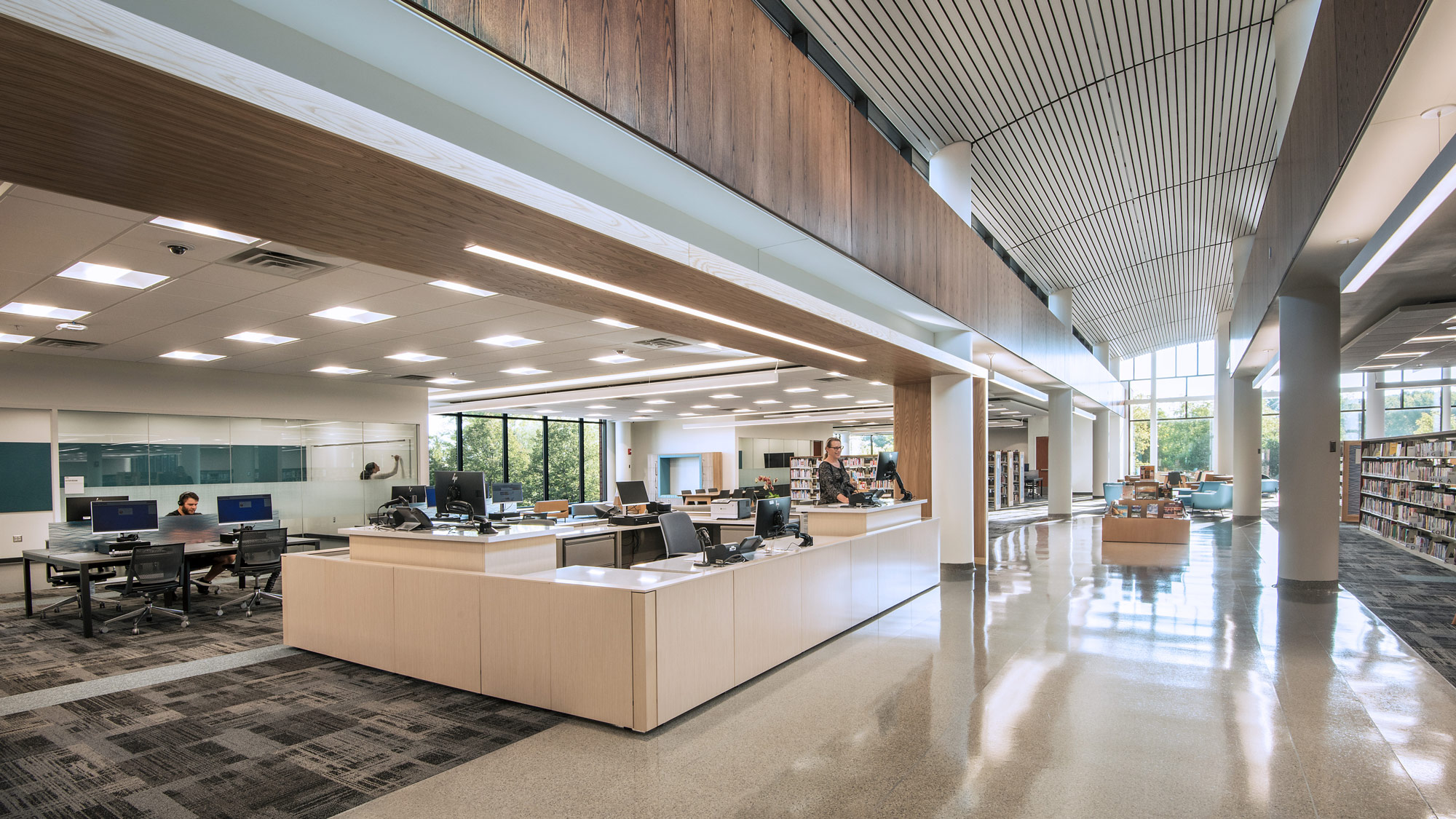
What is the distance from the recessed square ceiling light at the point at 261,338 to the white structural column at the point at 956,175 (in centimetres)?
845

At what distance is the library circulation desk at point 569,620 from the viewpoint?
4.12m

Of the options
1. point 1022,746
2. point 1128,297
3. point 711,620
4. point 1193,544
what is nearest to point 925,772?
point 1022,746

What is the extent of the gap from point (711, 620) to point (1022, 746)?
193 centimetres

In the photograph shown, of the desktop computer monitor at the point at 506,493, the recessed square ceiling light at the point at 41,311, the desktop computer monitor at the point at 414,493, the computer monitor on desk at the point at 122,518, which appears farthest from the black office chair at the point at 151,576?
the desktop computer monitor at the point at 506,493

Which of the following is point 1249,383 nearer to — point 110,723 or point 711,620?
point 711,620

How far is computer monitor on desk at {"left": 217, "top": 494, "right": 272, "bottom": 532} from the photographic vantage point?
9.12 meters

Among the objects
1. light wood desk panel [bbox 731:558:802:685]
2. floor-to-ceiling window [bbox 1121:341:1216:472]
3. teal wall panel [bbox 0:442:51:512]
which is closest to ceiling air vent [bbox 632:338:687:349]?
light wood desk panel [bbox 731:558:802:685]

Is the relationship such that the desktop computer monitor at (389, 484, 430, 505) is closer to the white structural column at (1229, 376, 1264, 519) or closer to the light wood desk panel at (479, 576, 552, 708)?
the light wood desk panel at (479, 576, 552, 708)

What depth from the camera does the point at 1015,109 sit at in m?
8.34

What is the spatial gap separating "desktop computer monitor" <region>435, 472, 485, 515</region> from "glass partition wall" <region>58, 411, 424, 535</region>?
784 centimetres

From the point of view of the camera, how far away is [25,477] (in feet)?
32.0

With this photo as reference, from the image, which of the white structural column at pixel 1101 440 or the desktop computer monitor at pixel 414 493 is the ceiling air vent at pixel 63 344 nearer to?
the desktop computer monitor at pixel 414 493

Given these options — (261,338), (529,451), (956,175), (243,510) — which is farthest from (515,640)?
(529,451)

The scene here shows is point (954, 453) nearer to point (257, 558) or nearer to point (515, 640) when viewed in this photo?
point (515, 640)
